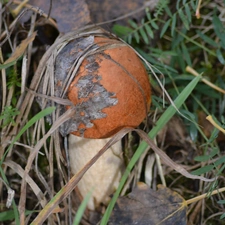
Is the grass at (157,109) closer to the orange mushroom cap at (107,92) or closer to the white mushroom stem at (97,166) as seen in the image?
the white mushroom stem at (97,166)

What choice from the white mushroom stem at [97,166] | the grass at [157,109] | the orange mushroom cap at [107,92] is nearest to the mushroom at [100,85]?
the orange mushroom cap at [107,92]

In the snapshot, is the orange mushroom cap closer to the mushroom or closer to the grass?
the mushroom

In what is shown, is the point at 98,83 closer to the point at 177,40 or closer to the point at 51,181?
the point at 51,181

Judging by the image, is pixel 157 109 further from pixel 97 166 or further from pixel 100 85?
pixel 100 85

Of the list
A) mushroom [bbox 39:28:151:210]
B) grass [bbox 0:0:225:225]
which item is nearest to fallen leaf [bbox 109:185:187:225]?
grass [bbox 0:0:225:225]

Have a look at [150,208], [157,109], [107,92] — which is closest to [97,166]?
[150,208]

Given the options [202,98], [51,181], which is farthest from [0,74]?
[202,98]
